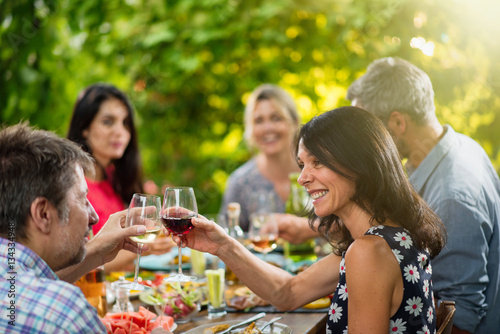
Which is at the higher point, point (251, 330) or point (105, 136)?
point (105, 136)

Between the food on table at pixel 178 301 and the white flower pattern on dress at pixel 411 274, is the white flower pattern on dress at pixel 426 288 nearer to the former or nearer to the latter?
the white flower pattern on dress at pixel 411 274

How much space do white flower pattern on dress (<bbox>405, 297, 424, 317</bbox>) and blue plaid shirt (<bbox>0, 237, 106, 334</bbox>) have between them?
0.90 m

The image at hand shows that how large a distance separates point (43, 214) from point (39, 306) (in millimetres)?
258

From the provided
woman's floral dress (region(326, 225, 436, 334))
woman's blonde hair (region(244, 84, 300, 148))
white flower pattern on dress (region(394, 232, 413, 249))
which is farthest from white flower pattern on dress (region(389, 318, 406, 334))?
woman's blonde hair (region(244, 84, 300, 148))

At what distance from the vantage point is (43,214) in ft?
4.31

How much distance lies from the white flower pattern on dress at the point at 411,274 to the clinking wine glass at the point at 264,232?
0.96 m

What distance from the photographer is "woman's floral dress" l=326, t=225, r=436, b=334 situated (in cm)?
158

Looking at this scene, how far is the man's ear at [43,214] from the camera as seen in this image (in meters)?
1.29

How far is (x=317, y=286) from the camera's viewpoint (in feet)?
6.63

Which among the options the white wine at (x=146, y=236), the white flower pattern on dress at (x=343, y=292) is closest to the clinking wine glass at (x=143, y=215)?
the white wine at (x=146, y=236)

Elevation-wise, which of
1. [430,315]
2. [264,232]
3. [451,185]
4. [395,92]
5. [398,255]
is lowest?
[430,315]

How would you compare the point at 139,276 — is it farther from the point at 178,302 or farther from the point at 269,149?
the point at 269,149

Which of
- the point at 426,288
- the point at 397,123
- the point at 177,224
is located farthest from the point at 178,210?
the point at 397,123

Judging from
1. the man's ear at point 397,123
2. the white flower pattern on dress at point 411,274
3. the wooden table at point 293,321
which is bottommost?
the wooden table at point 293,321
